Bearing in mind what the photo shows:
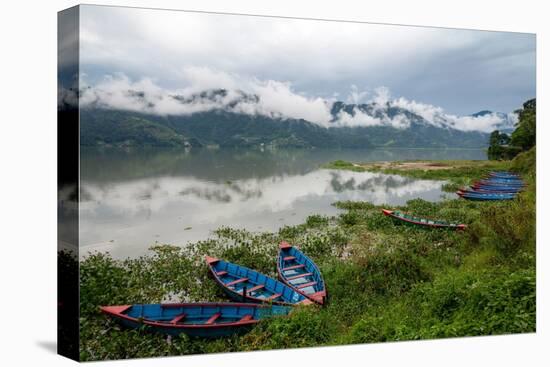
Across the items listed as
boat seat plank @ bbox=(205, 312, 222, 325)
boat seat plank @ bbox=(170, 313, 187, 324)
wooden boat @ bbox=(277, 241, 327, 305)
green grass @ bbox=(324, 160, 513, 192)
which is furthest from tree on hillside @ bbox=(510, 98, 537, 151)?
boat seat plank @ bbox=(170, 313, 187, 324)

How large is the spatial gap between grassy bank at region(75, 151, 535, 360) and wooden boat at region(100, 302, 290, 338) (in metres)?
0.08

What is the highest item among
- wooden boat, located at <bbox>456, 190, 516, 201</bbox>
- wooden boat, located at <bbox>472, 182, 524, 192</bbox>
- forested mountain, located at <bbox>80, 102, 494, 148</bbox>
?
forested mountain, located at <bbox>80, 102, 494, 148</bbox>

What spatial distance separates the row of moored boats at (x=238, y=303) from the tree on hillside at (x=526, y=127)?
2.88 m

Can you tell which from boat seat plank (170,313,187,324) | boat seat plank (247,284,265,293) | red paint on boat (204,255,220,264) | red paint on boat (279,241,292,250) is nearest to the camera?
boat seat plank (170,313,187,324)

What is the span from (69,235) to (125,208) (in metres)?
0.78

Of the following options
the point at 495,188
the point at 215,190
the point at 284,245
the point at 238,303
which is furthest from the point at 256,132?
the point at 495,188

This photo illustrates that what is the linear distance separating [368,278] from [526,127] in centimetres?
264

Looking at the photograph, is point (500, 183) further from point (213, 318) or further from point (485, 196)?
point (213, 318)

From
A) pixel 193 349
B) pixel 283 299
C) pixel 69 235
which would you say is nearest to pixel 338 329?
pixel 283 299

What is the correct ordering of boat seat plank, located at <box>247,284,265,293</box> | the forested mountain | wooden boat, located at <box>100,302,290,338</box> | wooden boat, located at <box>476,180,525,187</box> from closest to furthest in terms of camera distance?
1. wooden boat, located at <box>100,302,290,338</box>
2. the forested mountain
3. boat seat plank, located at <box>247,284,265,293</box>
4. wooden boat, located at <box>476,180,525,187</box>

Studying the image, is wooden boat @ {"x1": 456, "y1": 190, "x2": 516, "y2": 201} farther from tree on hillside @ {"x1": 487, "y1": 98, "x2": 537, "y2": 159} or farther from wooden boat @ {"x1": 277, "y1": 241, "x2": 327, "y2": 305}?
wooden boat @ {"x1": 277, "y1": 241, "x2": 327, "y2": 305}

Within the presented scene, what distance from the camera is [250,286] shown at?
17.2 feet

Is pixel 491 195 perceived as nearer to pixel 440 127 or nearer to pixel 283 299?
pixel 440 127

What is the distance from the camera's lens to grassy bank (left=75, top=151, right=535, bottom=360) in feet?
14.0
